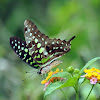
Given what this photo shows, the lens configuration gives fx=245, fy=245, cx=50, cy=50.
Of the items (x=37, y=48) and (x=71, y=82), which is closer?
(x=71, y=82)

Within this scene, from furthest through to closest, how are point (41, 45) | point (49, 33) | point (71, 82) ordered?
point (49, 33), point (41, 45), point (71, 82)

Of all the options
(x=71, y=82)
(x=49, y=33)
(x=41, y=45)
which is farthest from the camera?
(x=49, y=33)

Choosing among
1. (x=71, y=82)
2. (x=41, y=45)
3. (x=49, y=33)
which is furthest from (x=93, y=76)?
(x=49, y=33)

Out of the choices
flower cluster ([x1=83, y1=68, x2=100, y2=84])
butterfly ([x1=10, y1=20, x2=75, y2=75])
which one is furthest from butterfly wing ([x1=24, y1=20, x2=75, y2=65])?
flower cluster ([x1=83, y1=68, x2=100, y2=84])

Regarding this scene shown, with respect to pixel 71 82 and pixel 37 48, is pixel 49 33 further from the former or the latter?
pixel 71 82

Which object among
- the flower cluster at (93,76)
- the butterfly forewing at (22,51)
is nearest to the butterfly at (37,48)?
the butterfly forewing at (22,51)

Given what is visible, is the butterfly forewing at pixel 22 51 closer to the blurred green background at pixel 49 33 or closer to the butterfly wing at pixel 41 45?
the butterfly wing at pixel 41 45

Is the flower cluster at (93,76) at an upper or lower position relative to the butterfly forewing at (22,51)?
lower

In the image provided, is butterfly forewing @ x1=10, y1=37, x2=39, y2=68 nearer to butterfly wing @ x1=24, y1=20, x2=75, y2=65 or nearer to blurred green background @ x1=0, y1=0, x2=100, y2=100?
butterfly wing @ x1=24, y1=20, x2=75, y2=65
